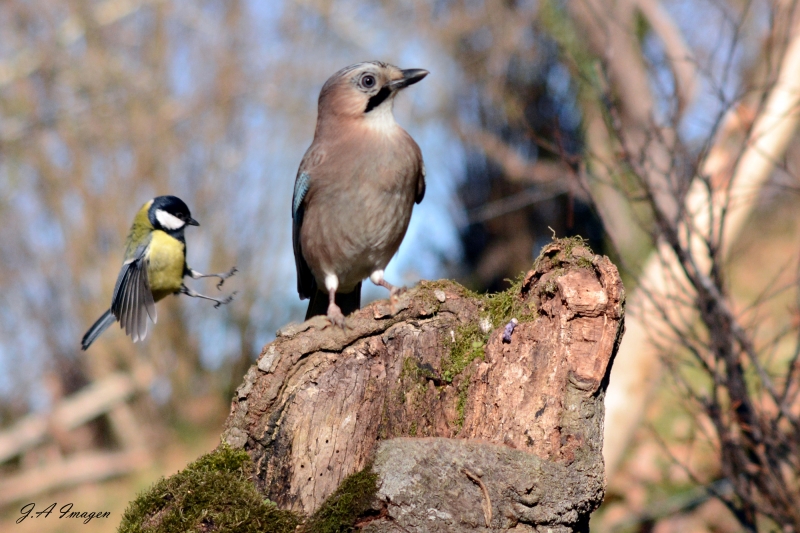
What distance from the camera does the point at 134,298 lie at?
4.80 m

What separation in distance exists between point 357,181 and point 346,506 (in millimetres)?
2290

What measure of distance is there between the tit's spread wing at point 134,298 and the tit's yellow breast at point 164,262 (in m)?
0.05

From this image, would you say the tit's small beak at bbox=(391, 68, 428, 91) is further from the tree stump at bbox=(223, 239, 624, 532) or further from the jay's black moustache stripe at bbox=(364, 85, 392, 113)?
the tree stump at bbox=(223, 239, 624, 532)

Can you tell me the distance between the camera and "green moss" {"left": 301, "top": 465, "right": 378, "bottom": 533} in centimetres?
299

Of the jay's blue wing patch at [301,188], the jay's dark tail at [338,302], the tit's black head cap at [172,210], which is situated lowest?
the jay's dark tail at [338,302]

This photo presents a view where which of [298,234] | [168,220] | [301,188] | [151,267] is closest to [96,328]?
[151,267]

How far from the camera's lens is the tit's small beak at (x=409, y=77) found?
4938 millimetres

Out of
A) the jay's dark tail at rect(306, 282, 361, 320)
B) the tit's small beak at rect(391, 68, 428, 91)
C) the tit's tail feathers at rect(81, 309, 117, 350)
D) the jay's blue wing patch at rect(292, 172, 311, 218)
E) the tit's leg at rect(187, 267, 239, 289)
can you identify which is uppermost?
the tit's small beak at rect(391, 68, 428, 91)

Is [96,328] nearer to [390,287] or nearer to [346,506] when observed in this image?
[390,287]

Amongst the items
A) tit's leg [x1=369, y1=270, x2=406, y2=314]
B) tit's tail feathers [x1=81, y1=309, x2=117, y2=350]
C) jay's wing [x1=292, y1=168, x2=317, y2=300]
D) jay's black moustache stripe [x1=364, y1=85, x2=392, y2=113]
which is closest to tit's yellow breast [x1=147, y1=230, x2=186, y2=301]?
tit's tail feathers [x1=81, y1=309, x2=117, y2=350]

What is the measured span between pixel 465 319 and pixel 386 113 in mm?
1908

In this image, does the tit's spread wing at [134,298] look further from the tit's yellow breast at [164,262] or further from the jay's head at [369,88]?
the jay's head at [369,88]

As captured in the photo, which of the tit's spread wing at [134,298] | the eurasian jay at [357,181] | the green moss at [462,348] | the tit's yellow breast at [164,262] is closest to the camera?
the green moss at [462,348]

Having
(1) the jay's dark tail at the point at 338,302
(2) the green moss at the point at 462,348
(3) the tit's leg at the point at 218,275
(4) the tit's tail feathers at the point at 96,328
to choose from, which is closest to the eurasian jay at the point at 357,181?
(1) the jay's dark tail at the point at 338,302
